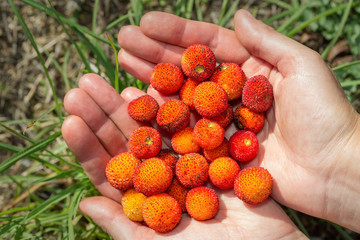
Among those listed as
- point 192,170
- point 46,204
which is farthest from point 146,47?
point 46,204

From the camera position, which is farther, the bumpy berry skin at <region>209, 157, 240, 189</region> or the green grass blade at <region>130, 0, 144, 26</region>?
the green grass blade at <region>130, 0, 144, 26</region>

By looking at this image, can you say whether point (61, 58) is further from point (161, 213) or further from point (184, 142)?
point (161, 213)

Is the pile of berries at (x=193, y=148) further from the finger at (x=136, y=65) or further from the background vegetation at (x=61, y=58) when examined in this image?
the background vegetation at (x=61, y=58)

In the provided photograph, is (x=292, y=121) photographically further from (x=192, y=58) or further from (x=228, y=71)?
(x=192, y=58)

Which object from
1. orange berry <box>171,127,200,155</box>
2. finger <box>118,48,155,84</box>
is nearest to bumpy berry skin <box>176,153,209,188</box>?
orange berry <box>171,127,200,155</box>

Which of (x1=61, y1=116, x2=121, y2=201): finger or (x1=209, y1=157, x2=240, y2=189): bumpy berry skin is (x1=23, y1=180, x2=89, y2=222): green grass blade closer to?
(x1=61, y1=116, x2=121, y2=201): finger

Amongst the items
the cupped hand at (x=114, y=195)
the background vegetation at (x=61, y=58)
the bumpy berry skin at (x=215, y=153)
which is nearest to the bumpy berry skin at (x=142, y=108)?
the cupped hand at (x=114, y=195)
